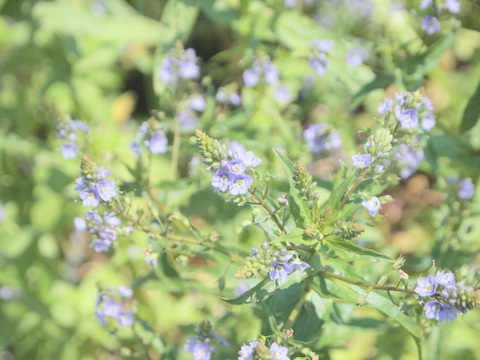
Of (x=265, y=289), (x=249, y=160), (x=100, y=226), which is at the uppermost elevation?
(x=249, y=160)

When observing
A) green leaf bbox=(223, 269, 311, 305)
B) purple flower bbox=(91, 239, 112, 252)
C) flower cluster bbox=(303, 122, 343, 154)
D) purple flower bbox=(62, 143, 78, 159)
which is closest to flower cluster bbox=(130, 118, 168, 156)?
purple flower bbox=(62, 143, 78, 159)

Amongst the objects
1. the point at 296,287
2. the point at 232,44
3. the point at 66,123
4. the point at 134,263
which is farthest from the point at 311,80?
the point at 296,287

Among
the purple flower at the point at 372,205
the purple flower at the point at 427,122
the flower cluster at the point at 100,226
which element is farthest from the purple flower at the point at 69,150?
the purple flower at the point at 427,122

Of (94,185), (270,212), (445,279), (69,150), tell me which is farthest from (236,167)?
(69,150)

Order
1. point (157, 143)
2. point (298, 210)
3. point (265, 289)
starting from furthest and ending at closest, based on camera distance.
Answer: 1. point (157, 143)
2. point (298, 210)
3. point (265, 289)

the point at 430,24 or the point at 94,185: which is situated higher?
the point at 430,24

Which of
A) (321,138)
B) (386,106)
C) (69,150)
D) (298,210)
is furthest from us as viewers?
(321,138)

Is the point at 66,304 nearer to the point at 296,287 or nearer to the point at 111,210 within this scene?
the point at 111,210

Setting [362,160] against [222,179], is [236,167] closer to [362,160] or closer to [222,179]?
[222,179]
